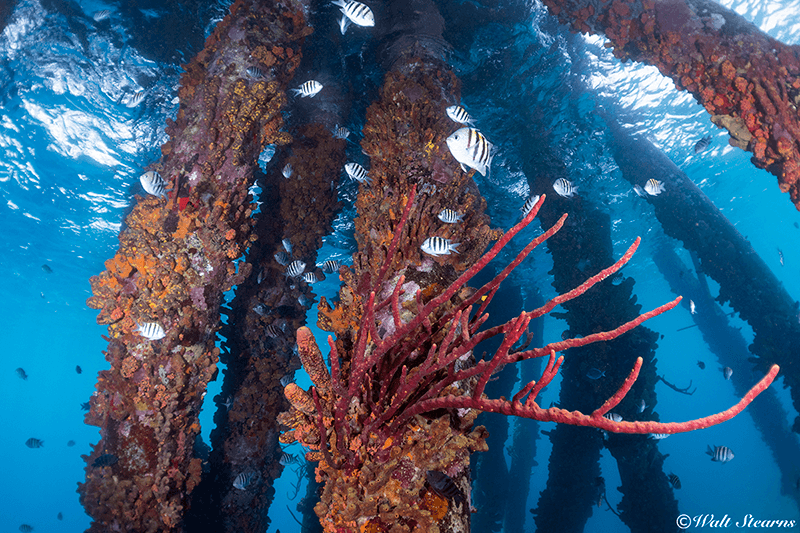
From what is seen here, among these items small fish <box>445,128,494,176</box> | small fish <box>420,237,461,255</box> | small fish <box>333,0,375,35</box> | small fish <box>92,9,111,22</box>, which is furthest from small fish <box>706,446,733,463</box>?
small fish <box>92,9,111,22</box>

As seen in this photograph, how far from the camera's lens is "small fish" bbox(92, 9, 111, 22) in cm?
776

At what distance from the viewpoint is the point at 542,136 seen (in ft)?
36.5

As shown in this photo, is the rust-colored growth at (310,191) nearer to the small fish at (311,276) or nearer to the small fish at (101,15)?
the small fish at (311,276)

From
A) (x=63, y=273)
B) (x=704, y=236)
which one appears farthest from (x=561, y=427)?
(x=63, y=273)

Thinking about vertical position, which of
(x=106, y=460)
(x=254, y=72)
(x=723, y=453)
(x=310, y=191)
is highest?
(x=310, y=191)

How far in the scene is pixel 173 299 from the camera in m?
4.25

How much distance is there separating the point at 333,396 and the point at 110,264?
12.9ft

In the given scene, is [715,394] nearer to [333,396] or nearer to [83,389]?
[333,396]

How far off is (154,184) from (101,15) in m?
7.04

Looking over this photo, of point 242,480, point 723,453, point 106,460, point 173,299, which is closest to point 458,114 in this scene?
point 173,299

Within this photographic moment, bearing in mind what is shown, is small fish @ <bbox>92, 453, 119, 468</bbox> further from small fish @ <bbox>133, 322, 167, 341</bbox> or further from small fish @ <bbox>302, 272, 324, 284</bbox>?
small fish @ <bbox>302, 272, 324, 284</bbox>

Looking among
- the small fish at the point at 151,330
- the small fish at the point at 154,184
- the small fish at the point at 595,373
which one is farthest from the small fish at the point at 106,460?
the small fish at the point at 595,373

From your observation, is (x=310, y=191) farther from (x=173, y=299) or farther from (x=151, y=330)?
(x=151, y=330)

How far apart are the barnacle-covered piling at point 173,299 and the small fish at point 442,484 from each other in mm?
3679
